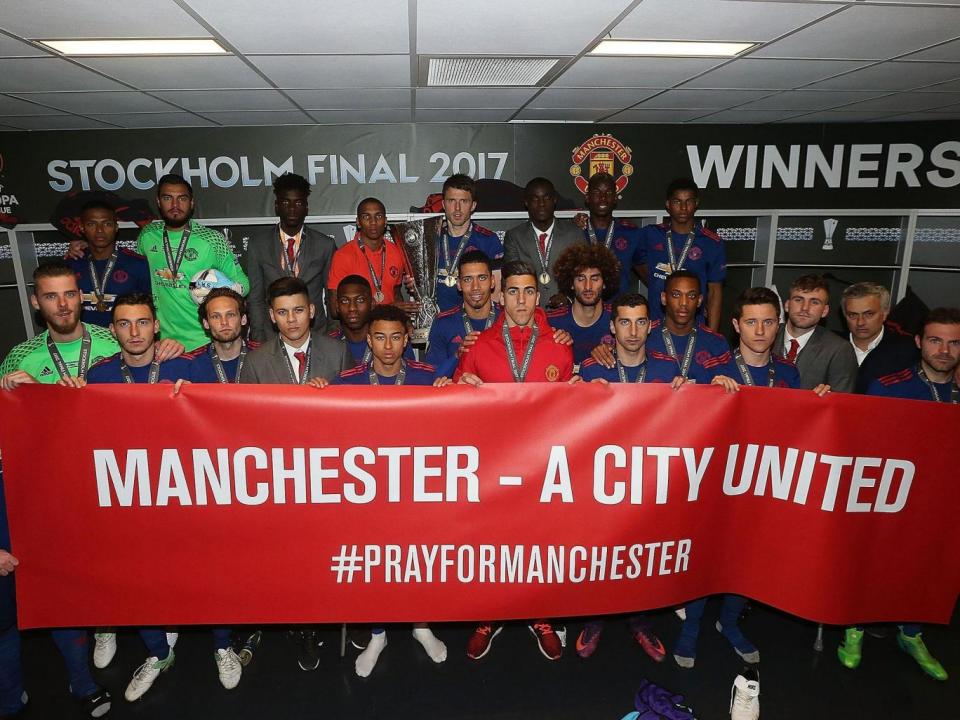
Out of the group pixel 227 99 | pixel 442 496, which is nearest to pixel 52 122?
pixel 227 99

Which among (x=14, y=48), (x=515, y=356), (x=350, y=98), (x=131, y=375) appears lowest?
(x=131, y=375)

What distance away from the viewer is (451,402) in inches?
103

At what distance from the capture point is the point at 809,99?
5105mm

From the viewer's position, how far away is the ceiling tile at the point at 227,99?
452 centimetres

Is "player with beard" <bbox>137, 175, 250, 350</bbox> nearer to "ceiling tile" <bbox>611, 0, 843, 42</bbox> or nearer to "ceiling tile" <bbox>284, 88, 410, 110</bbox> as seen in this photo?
"ceiling tile" <bbox>284, 88, 410, 110</bbox>

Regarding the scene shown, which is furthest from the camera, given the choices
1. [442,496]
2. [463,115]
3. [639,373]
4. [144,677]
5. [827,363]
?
[463,115]

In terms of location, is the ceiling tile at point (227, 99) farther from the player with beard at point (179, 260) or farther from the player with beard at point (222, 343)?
the player with beard at point (222, 343)

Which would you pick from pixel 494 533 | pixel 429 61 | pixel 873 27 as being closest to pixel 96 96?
pixel 429 61

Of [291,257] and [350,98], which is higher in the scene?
[350,98]

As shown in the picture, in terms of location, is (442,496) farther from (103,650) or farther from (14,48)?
(14,48)

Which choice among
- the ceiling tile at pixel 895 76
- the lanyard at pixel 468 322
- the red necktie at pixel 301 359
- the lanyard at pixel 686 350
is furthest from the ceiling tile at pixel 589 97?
the red necktie at pixel 301 359

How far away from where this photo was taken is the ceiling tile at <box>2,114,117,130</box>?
214 inches

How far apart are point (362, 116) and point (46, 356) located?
3.60 metres

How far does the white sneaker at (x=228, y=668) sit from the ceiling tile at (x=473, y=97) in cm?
385
